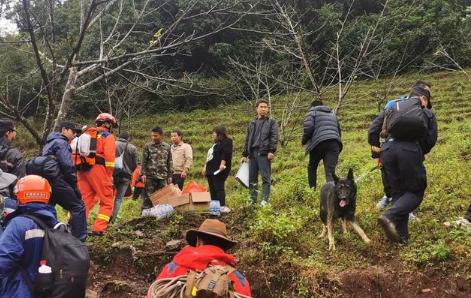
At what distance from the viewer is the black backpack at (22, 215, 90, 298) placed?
10.9 ft

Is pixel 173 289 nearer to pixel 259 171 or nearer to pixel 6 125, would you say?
pixel 6 125

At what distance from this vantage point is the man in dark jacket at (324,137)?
23.0 feet

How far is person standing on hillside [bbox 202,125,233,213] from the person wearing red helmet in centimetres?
204

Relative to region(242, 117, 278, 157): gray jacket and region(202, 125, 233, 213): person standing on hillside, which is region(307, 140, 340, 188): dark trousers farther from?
region(202, 125, 233, 213): person standing on hillside

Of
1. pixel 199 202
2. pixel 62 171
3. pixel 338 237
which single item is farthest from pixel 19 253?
pixel 199 202

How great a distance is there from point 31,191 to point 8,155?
246 centimetres

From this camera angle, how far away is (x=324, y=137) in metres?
6.94

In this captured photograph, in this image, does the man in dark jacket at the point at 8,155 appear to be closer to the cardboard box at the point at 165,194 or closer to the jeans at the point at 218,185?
the cardboard box at the point at 165,194

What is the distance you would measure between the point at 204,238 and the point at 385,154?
109 inches

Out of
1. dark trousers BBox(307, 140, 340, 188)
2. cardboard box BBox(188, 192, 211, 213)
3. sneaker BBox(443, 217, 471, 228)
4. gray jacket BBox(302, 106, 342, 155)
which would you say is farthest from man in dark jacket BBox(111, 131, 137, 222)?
sneaker BBox(443, 217, 471, 228)

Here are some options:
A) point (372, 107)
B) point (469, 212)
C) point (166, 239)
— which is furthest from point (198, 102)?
point (469, 212)

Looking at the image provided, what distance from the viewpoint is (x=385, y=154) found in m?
5.04

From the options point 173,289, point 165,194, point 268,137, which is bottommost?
point 165,194

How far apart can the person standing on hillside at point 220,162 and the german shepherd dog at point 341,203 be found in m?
2.57
